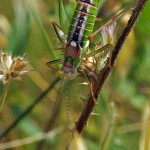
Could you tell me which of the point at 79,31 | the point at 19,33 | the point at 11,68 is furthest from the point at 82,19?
the point at 19,33

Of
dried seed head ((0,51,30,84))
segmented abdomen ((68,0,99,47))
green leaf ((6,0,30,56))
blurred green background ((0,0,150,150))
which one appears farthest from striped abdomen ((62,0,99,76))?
green leaf ((6,0,30,56))

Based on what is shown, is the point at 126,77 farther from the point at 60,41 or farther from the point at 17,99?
the point at 60,41

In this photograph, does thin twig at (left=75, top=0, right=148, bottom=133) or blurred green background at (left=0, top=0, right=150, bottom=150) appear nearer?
thin twig at (left=75, top=0, right=148, bottom=133)

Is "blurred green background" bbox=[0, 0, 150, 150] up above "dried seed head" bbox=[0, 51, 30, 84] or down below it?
below

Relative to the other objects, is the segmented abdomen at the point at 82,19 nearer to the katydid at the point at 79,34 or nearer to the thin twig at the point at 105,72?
the katydid at the point at 79,34

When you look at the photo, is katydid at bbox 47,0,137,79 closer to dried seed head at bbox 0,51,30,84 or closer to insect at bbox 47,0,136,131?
insect at bbox 47,0,136,131

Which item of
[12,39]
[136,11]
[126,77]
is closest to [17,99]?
[12,39]

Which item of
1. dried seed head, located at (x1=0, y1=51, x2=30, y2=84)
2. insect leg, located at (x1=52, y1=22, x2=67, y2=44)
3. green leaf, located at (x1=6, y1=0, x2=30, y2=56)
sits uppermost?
insect leg, located at (x1=52, y1=22, x2=67, y2=44)

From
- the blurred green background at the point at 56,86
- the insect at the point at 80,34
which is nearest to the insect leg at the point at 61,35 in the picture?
the insect at the point at 80,34
